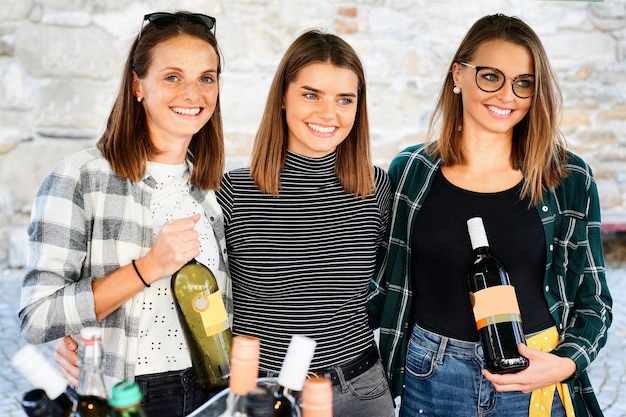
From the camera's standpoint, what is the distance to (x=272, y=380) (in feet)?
3.56

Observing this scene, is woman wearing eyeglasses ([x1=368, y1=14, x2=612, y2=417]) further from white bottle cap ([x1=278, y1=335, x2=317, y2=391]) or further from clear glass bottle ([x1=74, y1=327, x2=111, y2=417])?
clear glass bottle ([x1=74, y1=327, x2=111, y2=417])

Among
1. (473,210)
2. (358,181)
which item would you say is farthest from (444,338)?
(358,181)

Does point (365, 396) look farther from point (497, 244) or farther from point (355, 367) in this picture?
point (497, 244)

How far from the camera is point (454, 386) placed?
A: 5.72 ft

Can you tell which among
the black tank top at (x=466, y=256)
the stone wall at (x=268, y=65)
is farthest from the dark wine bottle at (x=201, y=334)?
the stone wall at (x=268, y=65)

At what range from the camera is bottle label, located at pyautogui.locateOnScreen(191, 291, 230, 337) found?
50.3 inches

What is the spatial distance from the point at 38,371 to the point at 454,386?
1103 mm

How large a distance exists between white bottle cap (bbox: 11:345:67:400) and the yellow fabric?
1186 millimetres

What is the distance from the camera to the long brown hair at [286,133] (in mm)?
1804

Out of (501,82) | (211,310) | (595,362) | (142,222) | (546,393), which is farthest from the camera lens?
(595,362)

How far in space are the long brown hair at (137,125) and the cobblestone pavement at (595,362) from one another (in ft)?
7.21

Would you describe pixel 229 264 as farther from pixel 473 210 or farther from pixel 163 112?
pixel 473 210

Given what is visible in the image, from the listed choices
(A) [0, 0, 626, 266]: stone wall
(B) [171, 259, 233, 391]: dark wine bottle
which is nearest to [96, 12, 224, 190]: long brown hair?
(B) [171, 259, 233, 391]: dark wine bottle

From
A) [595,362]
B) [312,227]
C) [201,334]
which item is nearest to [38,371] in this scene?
[201,334]
